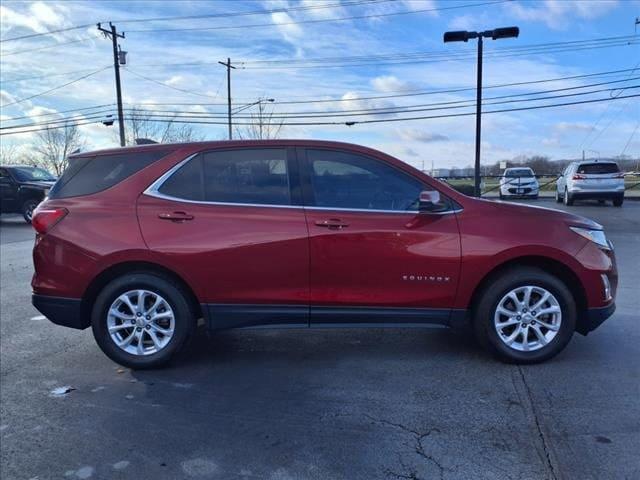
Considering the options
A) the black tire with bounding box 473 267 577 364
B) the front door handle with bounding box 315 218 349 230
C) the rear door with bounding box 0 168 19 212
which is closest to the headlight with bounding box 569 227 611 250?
the black tire with bounding box 473 267 577 364

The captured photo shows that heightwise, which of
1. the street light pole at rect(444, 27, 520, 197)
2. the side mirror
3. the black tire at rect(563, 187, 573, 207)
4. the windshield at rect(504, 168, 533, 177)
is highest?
the street light pole at rect(444, 27, 520, 197)

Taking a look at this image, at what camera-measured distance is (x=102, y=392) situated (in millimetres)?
4051

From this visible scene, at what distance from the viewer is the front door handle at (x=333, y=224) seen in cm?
418

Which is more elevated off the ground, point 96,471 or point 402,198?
point 402,198

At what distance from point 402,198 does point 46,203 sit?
2866mm

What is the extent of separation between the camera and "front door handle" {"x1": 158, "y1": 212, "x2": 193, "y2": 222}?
427 cm

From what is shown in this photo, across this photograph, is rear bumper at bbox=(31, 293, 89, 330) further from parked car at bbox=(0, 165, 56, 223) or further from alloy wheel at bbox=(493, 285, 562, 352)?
parked car at bbox=(0, 165, 56, 223)

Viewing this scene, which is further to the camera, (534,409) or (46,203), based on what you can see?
(46,203)

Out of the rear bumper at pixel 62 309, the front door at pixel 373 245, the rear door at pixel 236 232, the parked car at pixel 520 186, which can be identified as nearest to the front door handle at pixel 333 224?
the front door at pixel 373 245

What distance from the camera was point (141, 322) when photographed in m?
4.36

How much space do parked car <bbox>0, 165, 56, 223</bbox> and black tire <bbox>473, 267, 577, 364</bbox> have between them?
16764mm

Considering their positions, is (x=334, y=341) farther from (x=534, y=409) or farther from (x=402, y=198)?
(x=534, y=409)

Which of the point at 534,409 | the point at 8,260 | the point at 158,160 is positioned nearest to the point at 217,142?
the point at 158,160

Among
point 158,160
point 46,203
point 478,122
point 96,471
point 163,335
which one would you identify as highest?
point 478,122
